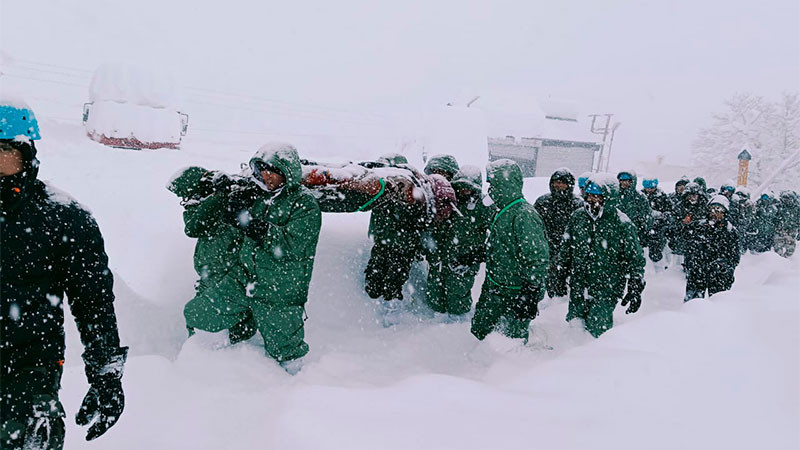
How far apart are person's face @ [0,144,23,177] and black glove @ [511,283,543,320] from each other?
3493 mm

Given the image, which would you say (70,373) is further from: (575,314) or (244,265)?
(575,314)

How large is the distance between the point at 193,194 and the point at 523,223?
2.77m

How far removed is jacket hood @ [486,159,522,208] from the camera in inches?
161

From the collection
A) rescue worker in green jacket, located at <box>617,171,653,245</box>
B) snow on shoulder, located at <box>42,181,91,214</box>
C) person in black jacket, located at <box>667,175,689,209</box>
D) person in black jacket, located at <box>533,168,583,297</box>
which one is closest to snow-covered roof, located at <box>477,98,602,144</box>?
person in black jacket, located at <box>667,175,689,209</box>

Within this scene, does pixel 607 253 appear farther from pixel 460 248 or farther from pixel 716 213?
pixel 716 213

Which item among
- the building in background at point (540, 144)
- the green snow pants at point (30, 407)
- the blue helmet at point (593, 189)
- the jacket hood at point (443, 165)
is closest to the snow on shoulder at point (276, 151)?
the green snow pants at point (30, 407)

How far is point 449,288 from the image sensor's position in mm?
5113

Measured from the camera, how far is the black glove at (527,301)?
13.2 ft

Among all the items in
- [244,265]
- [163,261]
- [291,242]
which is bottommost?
[163,261]

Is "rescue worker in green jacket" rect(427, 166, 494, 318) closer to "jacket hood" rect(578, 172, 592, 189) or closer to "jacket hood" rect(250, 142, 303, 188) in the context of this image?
"jacket hood" rect(578, 172, 592, 189)

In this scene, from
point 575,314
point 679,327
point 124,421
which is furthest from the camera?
point 575,314

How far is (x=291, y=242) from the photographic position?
3.33 metres

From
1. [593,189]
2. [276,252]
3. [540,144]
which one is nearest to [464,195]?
[593,189]

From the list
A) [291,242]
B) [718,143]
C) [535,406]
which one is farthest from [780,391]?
[718,143]
